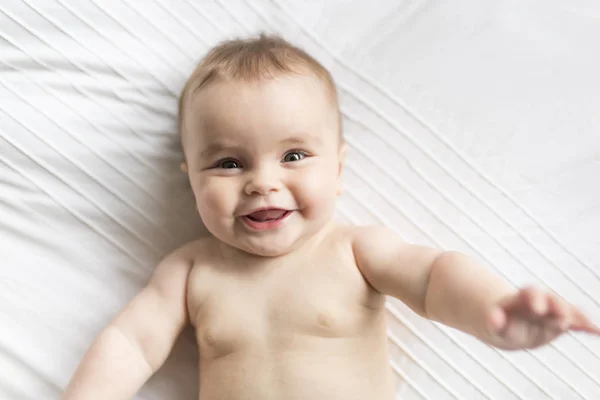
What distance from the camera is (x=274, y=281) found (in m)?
0.92

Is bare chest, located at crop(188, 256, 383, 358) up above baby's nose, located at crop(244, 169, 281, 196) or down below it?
below

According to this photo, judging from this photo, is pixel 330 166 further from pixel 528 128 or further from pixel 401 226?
pixel 528 128

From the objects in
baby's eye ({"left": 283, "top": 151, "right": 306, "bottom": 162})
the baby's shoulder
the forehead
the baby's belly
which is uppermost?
the forehead

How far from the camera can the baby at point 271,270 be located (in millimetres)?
853

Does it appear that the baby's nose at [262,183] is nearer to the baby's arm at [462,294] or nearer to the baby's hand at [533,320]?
the baby's arm at [462,294]

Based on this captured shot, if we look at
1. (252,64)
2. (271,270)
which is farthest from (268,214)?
(252,64)

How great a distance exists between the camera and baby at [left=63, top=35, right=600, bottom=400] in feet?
2.80

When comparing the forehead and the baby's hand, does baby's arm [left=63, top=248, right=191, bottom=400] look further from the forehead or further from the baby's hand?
the baby's hand

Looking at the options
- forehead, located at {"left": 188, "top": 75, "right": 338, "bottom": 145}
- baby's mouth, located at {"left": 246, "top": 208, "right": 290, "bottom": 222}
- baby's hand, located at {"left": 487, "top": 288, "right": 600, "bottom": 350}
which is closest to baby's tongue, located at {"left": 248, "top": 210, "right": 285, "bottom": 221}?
baby's mouth, located at {"left": 246, "top": 208, "right": 290, "bottom": 222}

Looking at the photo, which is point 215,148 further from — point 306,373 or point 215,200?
point 306,373

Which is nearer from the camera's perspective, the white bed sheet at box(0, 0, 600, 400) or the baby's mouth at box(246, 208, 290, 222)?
the baby's mouth at box(246, 208, 290, 222)

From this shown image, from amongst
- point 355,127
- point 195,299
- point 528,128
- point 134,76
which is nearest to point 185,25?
point 134,76

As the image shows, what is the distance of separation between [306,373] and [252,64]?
1.48 ft

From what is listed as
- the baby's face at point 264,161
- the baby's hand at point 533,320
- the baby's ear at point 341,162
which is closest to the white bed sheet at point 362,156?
the baby's ear at point 341,162
